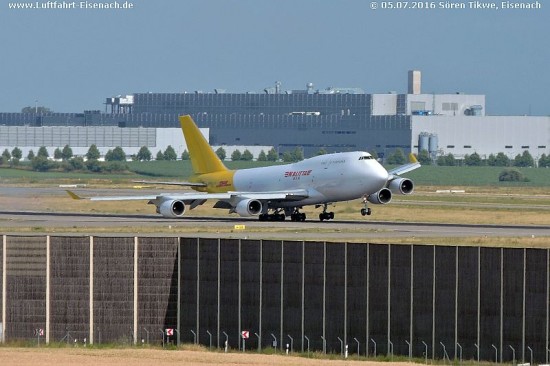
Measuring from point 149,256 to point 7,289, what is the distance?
226 inches

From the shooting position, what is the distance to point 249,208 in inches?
3573

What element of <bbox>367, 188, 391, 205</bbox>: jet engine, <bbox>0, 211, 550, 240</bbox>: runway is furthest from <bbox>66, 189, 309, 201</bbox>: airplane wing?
<bbox>367, 188, 391, 205</bbox>: jet engine

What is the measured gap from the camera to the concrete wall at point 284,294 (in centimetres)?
5225

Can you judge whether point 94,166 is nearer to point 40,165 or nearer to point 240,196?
point 40,165

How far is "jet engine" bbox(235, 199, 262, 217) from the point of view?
90.8 m

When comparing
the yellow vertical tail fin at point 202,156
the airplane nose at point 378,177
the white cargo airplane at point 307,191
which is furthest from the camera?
the yellow vertical tail fin at point 202,156

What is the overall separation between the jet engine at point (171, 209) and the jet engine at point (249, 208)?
11.7 feet

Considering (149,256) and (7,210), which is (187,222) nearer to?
(7,210)

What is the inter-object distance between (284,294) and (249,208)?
3478 cm

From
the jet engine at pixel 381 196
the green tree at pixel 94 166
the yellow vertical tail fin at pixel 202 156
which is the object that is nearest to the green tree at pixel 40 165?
the green tree at pixel 94 166

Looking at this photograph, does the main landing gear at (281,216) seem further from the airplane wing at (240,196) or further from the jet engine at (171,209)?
the jet engine at (171,209)

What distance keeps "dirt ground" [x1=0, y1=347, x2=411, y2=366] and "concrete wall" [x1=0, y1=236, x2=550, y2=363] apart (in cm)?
350

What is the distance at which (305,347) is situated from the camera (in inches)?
2159

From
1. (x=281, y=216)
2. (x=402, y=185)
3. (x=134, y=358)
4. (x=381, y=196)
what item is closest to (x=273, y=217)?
(x=281, y=216)
